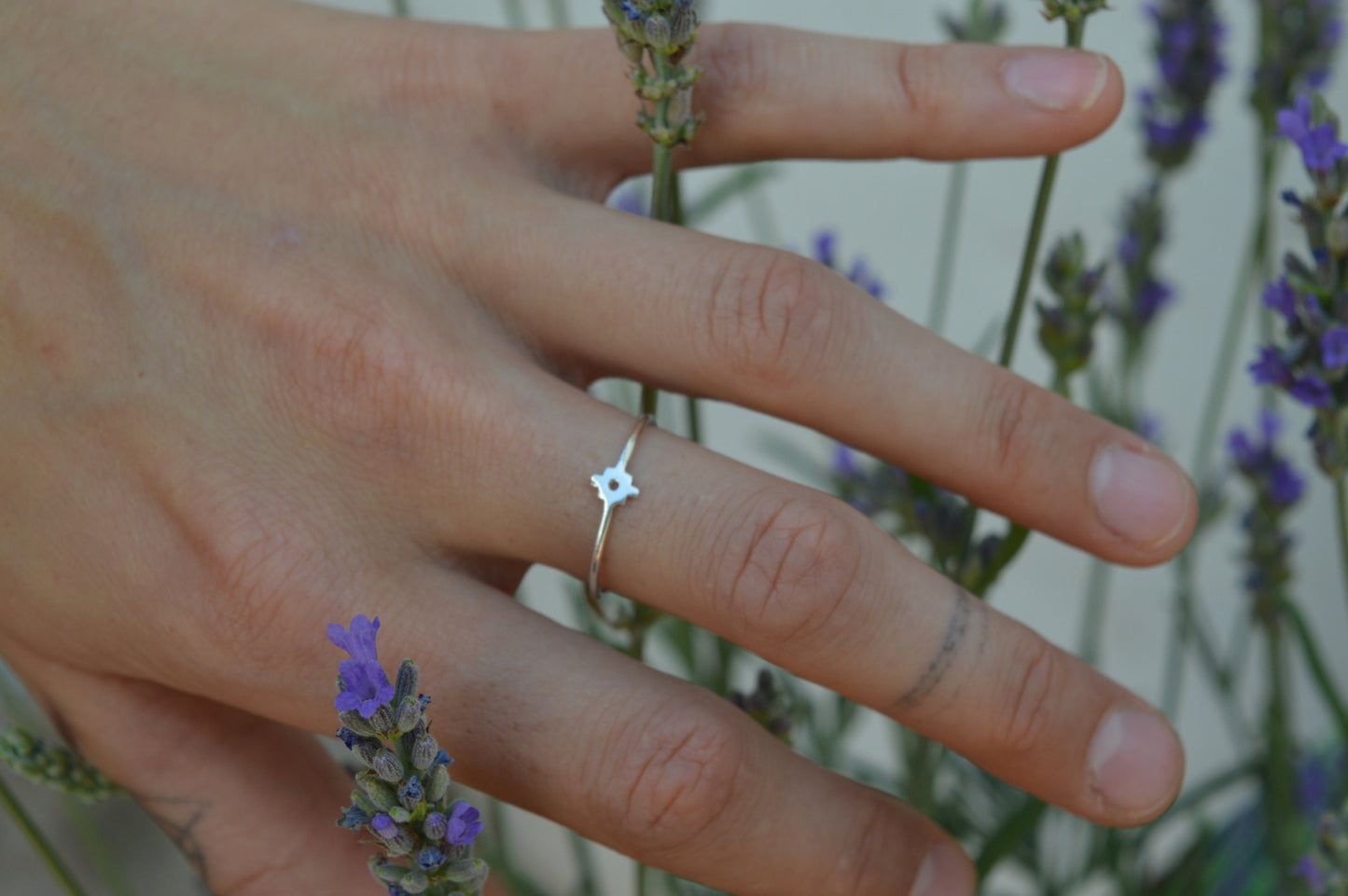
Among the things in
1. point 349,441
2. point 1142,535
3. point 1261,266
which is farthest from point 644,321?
point 1261,266

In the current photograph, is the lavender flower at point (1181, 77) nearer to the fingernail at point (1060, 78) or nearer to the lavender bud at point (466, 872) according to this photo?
the fingernail at point (1060, 78)

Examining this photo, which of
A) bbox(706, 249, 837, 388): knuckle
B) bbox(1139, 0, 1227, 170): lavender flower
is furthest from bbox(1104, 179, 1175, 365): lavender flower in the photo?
bbox(706, 249, 837, 388): knuckle

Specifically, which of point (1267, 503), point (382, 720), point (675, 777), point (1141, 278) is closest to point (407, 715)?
point (382, 720)

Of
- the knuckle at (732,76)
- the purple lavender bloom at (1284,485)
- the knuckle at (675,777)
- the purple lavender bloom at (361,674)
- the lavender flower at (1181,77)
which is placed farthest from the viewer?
the lavender flower at (1181,77)

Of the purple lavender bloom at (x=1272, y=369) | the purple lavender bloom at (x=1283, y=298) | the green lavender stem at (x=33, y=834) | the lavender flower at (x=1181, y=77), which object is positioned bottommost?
the green lavender stem at (x=33, y=834)

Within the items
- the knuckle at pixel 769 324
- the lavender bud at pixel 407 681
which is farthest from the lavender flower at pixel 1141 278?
the lavender bud at pixel 407 681

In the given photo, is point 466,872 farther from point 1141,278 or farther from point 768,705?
point 1141,278

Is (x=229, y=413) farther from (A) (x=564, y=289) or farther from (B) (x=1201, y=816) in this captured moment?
(B) (x=1201, y=816)
